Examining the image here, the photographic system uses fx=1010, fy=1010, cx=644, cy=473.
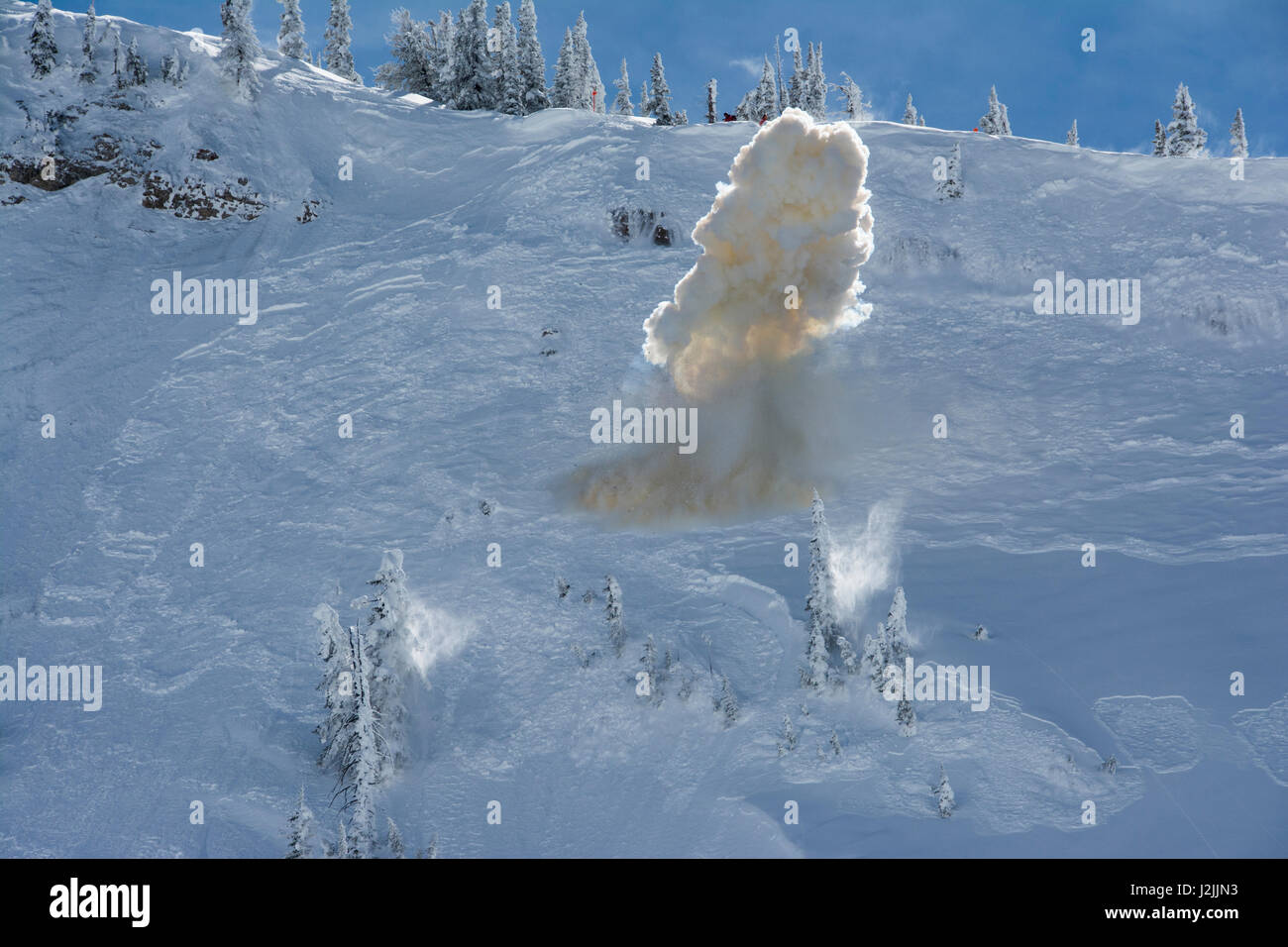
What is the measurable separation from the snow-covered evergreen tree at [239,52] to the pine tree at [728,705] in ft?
157

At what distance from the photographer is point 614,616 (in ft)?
69.2

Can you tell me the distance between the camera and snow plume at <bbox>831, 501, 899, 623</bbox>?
21.1 metres

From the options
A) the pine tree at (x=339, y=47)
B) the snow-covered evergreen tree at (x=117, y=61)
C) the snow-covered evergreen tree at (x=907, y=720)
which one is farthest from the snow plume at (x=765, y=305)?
the pine tree at (x=339, y=47)

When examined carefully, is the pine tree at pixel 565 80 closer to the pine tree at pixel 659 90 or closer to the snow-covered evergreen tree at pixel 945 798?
the pine tree at pixel 659 90

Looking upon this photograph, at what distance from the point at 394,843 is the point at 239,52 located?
50.5 metres

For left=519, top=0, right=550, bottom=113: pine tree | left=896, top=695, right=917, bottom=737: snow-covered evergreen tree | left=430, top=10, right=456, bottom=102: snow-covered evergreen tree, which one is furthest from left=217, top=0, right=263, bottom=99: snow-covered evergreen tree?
left=896, top=695, right=917, bottom=737: snow-covered evergreen tree

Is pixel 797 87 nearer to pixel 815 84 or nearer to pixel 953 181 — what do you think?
pixel 815 84

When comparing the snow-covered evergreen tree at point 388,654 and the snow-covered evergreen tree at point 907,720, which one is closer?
the snow-covered evergreen tree at point 907,720

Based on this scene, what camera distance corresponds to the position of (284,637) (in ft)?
74.1

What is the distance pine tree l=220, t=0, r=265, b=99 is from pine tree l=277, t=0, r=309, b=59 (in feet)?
47.3

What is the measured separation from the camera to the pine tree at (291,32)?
224 feet

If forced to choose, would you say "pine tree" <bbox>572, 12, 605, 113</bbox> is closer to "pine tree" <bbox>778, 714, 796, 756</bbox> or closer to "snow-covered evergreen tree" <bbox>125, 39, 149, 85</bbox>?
"snow-covered evergreen tree" <bbox>125, 39, 149, 85</bbox>
